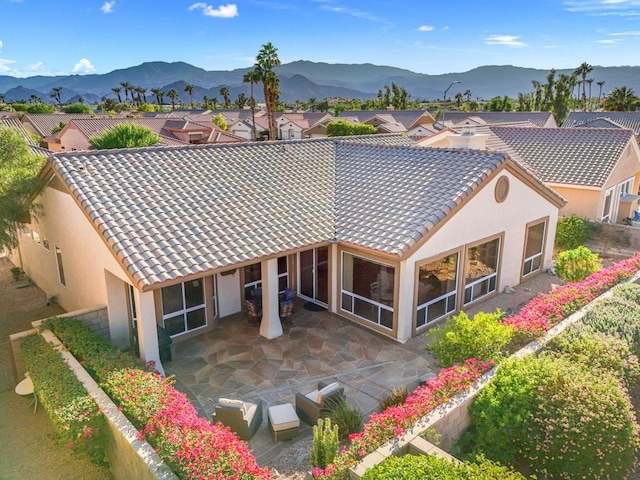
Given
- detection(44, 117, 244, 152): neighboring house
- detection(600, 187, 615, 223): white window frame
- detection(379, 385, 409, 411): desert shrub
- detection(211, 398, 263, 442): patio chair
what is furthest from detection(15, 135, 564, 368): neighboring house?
detection(44, 117, 244, 152): neighboring house

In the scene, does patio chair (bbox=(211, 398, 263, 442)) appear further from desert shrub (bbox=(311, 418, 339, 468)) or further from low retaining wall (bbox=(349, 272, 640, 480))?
low retaining wall (bbox=(349, 272, 640, 480))

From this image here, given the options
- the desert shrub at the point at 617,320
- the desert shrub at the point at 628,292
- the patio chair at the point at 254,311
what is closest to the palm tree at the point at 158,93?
the patio chair at the point at 254,311

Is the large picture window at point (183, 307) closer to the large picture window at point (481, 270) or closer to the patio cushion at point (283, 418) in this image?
the patio cushion at point (283, 418)

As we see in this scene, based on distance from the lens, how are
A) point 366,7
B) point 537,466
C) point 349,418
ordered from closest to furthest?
point 537,466, point 349,418, point 366,7

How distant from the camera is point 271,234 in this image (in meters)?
12.9

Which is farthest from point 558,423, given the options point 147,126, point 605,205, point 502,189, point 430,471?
point 147,126

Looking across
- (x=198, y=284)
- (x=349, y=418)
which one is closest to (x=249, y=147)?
(x=198, y=284)

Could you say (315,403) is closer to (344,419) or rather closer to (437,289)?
(344,419)

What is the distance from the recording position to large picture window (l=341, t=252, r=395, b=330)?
13320 mm

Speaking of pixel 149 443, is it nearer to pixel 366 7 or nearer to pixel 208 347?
pixel 208 347

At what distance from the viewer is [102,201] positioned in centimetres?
1177

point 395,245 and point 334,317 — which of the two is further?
point 334,317

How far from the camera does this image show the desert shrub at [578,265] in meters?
15.8

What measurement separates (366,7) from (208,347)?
3230 centimetres
